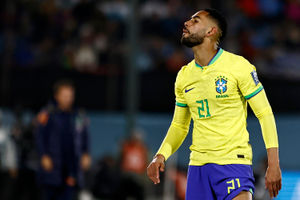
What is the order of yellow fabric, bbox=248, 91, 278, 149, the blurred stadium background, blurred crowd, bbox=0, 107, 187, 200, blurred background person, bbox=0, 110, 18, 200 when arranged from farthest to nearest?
1. the blurred stadium background
2. blurred background person, bbox=0, 110, 18, 200
3. blurred crowd, bbox=0, 107, 187, 200
4. yellow fabric, bbox=248, 91, 278, 149

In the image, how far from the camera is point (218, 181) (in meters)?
5.34

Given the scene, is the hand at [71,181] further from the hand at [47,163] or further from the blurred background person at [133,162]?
the blurred background person at [133,162]

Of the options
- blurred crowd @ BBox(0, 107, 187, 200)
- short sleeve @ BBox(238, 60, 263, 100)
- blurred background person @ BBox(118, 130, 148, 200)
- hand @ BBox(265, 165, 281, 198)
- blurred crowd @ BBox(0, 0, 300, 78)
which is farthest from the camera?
blurred crowd @ BBox(0, 0, 300, 78)

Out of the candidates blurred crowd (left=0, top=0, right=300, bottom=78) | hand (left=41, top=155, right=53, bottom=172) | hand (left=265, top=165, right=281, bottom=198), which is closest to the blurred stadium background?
blurred crowd (left=0, top=0, right=300, bottom=78)

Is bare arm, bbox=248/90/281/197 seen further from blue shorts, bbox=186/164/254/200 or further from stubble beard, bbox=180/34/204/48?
stubble beard, bbox=180/34/204/48

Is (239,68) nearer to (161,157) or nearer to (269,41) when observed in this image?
(161,157)

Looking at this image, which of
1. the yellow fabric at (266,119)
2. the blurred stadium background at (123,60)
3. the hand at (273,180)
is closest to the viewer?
the hand at (273,180)

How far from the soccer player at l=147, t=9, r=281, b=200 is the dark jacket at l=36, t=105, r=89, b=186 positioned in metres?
3.81

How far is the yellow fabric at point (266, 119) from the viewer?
16.8 feet

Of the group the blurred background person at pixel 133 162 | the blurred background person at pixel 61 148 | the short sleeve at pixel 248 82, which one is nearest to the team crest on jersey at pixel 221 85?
the short sleeve at pixel 248 82

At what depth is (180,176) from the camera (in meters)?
14.3

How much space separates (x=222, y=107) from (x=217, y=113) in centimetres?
6

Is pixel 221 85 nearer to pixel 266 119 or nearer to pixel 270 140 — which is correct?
pixel 266 119

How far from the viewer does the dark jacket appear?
9.22 metres
